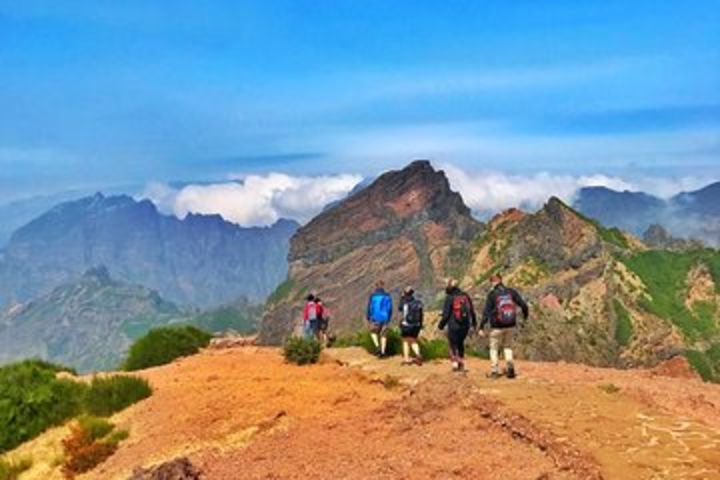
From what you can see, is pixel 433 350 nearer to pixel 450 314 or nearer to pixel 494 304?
pixel 450 314

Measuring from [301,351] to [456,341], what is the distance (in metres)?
6.11

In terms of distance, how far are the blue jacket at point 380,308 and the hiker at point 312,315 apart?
506 centimetres

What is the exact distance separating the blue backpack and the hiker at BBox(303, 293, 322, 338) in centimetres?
516

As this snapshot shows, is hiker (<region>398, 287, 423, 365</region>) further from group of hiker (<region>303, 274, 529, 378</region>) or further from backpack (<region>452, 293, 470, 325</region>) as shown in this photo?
backpack (<region>452, 293, 470, 325</region>)

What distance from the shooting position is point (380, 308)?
28672mm

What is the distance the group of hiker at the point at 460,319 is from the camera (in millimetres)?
22922

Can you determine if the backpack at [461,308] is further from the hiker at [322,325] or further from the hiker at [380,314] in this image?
the hiker at [322,325]

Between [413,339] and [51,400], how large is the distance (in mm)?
10623

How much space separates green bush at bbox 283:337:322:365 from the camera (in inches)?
1117

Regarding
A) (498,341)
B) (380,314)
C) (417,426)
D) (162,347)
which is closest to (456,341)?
(498,341)

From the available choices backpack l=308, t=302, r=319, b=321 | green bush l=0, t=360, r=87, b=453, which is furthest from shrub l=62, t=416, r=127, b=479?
backpack l=308, t=302, r=319, b=321

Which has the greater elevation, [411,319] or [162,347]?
[411,319]

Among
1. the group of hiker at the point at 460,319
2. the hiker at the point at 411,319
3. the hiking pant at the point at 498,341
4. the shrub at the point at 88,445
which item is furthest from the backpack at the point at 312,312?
the shrub at the point at 88,445

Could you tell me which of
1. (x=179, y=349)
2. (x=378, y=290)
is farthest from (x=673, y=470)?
(x=179, y=349)
